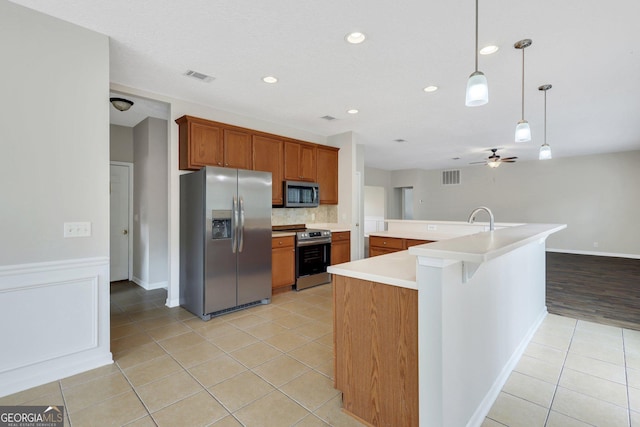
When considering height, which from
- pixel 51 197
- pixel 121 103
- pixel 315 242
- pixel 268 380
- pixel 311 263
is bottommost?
pixel 268 380

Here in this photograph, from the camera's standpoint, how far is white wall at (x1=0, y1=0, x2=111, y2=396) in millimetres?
2021

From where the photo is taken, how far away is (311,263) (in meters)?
4.69

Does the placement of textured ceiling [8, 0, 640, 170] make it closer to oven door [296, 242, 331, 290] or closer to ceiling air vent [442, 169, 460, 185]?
oven door [296, 242, 331, 290]

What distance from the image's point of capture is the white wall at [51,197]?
2.02 metres

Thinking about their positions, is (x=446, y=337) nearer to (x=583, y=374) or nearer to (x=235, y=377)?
(x=235, y=377)

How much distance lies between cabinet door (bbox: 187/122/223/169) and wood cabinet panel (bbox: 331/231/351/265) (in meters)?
2.27

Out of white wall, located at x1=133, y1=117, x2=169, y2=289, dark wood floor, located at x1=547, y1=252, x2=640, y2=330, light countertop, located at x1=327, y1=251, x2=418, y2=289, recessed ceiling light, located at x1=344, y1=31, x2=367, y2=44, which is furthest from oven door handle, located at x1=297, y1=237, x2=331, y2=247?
dark wood floor, located at x1=547, y1=252, x2=640, y2=330

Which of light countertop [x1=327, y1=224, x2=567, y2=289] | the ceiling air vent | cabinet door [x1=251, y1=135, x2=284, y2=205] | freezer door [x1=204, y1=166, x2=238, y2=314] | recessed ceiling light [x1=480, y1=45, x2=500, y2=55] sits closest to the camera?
light countertop [x1=327, y1=224, x2=567, y2=289]

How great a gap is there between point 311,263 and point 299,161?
66.5 inches

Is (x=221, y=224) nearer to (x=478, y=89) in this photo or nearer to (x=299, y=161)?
(x=299, y=161)

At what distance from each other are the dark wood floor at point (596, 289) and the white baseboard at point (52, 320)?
486 centimetres

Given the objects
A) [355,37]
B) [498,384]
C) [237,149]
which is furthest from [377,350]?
[237,149]

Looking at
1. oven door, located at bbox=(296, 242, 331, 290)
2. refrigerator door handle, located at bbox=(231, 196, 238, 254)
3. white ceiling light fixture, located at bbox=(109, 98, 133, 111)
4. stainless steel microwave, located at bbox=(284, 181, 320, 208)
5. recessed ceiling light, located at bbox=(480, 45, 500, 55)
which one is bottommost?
oven door, located at bbox=(296, 242, 331, 290)

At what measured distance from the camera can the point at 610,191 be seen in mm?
7512
